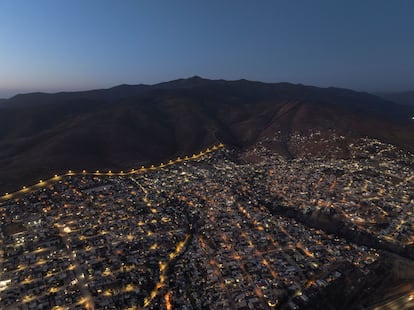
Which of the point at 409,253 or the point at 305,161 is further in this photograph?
the point at 305,161

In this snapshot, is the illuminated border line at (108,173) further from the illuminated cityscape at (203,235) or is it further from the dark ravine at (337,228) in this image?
the dark ravine at (337,228)

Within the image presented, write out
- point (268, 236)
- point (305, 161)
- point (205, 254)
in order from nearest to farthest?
point (205, 254)
point (268, 236)
point (305, 161)

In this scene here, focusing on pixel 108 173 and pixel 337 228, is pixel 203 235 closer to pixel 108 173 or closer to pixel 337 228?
pixel 337 228

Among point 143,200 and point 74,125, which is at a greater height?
point 74,125

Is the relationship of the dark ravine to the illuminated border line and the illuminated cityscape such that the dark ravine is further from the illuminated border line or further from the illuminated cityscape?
the illuminated border line

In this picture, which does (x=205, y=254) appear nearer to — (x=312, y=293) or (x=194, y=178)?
(x=312, y=293)

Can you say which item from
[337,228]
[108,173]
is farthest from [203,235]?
[108,173]

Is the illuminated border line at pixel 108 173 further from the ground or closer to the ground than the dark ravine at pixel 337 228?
further from the ground

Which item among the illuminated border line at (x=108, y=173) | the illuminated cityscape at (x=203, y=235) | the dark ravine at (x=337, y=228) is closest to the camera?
the illuminated cityscape at (x=203, y=235)

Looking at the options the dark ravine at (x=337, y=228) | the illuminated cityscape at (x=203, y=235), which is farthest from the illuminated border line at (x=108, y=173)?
the dark ravine at (x=337, y=228)

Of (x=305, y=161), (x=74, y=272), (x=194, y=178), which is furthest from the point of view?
(x=305, y=161)

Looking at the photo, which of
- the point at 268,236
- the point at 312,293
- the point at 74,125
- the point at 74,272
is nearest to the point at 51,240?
the point at 74,272
